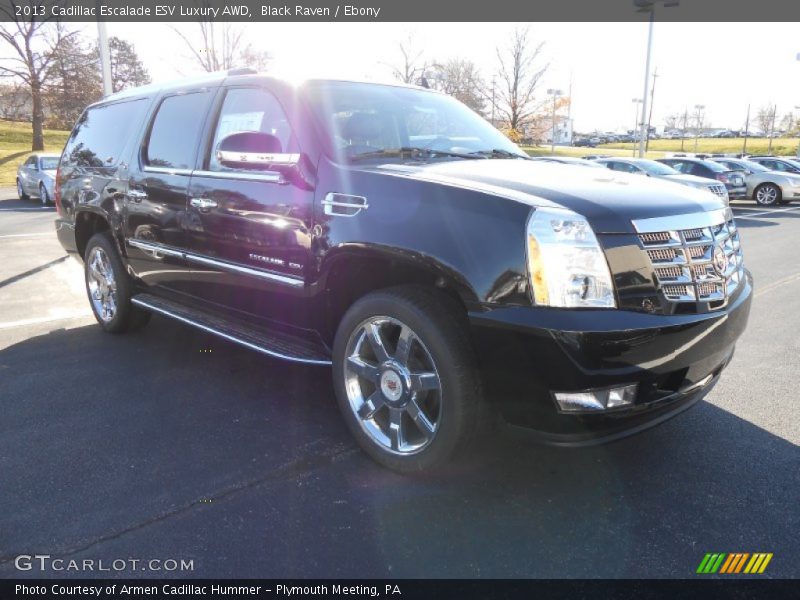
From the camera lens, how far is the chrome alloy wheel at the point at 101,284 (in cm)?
524

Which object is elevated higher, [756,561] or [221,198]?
[221,198]

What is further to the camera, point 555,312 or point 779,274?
point 779,274

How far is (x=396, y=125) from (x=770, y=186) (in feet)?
66.6

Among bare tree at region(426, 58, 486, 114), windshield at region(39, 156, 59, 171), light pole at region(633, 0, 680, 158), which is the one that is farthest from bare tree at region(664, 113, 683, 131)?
windshield at region(39, 156, 59, 171)

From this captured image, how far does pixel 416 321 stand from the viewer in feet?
8.97

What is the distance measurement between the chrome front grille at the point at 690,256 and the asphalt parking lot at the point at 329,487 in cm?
93

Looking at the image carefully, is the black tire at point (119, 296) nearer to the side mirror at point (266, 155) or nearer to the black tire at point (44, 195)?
the side mirror at point (266, 155)

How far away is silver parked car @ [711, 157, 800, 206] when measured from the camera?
19609 millimetres

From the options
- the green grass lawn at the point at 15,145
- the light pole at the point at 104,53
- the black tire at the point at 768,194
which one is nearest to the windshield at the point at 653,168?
the black tire at the point at 768,194

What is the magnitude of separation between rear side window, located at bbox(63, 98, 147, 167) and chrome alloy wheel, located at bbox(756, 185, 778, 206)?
20630 mm

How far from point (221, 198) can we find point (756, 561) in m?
3.23

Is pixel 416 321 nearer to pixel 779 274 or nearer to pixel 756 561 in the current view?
pixel 756 561

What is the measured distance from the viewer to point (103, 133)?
5281 millimetres
